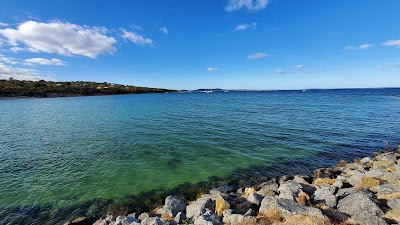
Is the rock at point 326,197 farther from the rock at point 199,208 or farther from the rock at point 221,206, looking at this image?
the rock at point 199,208

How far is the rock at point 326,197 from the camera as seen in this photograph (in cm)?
1008

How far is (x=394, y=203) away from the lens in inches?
351

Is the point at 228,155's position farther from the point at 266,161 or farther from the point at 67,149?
the point at 67,149

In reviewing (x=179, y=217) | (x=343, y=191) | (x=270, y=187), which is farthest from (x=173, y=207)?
(x=343, y=191)

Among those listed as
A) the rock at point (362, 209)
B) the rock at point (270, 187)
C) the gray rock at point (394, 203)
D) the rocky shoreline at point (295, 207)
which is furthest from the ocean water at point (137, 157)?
the gray rock at point (394, 203)

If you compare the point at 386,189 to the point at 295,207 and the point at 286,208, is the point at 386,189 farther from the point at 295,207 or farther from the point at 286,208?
the point at 286,208

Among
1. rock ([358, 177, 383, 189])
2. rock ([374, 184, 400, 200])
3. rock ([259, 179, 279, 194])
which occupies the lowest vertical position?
rock ([259, 179, 279, 194])

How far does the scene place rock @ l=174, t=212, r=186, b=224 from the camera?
9963 mm

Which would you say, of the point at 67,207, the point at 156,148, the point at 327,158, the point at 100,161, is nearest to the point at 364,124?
the point at 327,158

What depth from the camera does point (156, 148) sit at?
2319cm

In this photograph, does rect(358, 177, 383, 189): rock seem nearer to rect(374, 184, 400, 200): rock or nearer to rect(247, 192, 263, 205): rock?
rect(374, 184, 400, 200): rock

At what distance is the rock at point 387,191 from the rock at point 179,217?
29.7ft

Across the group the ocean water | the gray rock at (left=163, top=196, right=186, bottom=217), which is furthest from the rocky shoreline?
the ocean water

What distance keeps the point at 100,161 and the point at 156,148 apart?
5.67 m
